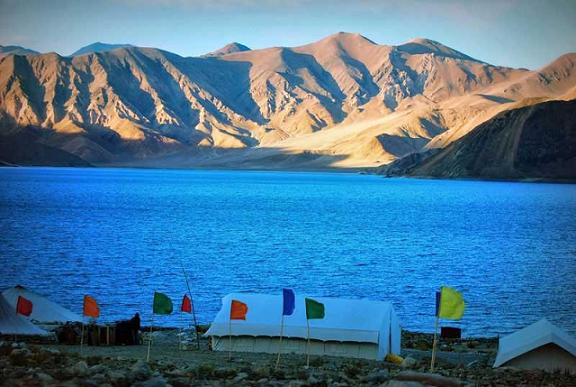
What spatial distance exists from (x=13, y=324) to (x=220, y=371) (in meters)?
12.1

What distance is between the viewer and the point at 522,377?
22.7 m

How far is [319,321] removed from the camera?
30266mm

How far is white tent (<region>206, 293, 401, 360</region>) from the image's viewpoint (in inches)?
1169

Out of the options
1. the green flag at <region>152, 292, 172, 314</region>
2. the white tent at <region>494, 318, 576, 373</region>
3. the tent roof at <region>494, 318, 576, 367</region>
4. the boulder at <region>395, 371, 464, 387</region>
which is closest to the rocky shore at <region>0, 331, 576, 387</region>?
the boulder at <region>395, 371, 464, 387</region>

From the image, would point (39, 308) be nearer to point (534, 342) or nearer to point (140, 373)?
point (140, 373)

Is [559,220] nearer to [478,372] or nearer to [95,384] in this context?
[478,372]

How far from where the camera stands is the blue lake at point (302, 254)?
4684 centimetres

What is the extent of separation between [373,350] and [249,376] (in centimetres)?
999

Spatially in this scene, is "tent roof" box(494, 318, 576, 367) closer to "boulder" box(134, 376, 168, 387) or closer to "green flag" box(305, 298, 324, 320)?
"green flag" box(305, 298, 324, 320)

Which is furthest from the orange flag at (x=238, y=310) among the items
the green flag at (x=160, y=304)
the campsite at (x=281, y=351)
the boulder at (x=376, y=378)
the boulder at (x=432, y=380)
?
the boulder at (x=432, y=380)

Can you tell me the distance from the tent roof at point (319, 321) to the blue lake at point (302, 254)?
27.9 feet

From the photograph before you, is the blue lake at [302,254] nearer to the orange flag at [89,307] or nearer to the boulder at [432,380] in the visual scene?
the orange flag at [89,307]

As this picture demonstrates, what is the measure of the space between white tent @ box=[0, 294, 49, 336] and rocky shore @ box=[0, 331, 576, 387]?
211cm

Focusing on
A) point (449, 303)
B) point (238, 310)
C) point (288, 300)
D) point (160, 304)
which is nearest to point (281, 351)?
point (238, 310)
